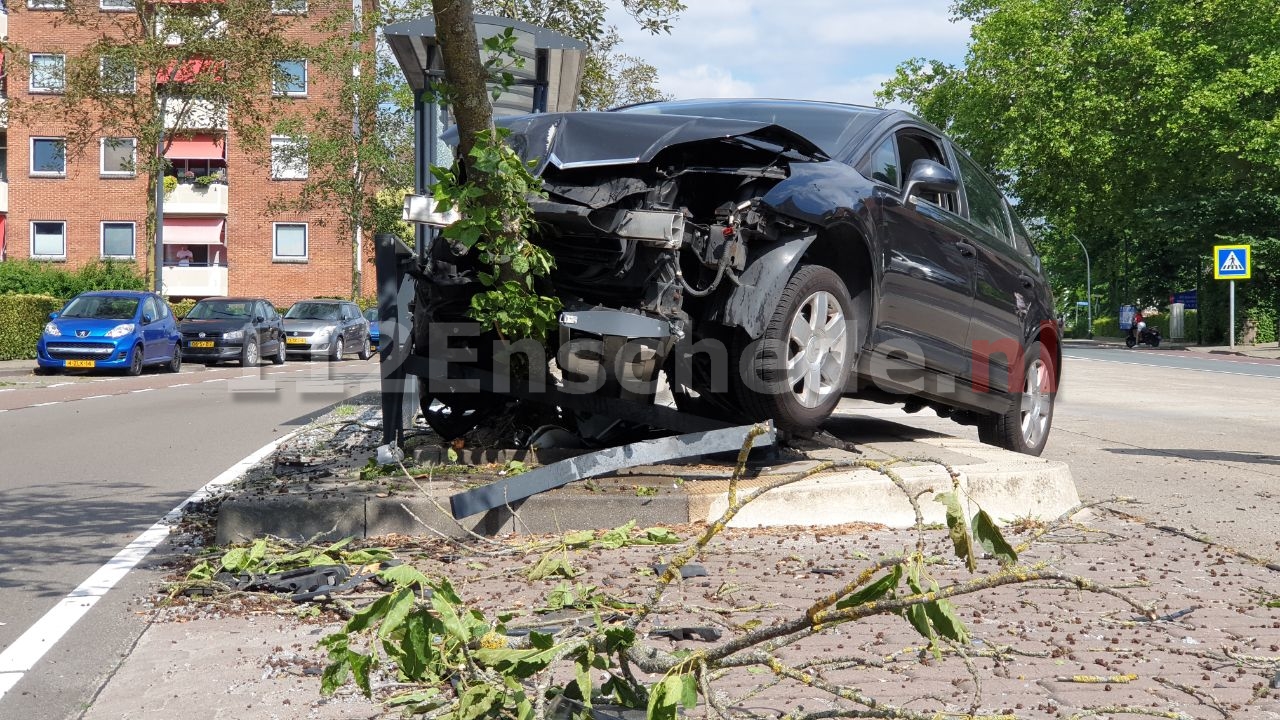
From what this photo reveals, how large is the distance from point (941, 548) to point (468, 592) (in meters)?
2.00

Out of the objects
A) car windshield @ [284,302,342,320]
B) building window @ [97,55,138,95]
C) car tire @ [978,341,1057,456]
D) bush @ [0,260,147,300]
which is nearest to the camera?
car tire @ [978,341,1057,456]

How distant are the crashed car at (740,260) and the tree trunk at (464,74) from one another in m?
0.20

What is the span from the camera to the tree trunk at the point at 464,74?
5887 millimetres

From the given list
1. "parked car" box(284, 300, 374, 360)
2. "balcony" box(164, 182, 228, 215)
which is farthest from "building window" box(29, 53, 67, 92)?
"balcony" box(164, 182, 228, 215)

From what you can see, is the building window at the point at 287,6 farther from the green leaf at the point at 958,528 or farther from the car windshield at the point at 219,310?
the green leaf at the point at 958,528

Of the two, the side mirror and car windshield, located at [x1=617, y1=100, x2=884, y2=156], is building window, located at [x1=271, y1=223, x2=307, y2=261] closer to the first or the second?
car windshield, located at [x1=617, y1=100, x2=884, y2=156]

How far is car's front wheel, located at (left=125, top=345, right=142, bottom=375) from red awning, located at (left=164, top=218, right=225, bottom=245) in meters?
32.0

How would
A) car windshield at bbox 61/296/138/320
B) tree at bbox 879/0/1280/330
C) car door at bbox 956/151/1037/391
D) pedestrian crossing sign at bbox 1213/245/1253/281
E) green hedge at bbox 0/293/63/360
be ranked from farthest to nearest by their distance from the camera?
1. tree at bbox 879/0/1280/330
2. pedestrian crossing sign at bbox 1213/245/1253/281
3. green hedge at bbox 0/293/63/360
4. car windshield at bbox 61/296/138/320
5. car door at bbox 956/151/1037/391

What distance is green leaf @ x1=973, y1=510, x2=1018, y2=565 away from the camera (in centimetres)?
259

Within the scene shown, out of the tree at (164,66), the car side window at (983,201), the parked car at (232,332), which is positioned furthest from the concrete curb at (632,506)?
the tree at (164,66)

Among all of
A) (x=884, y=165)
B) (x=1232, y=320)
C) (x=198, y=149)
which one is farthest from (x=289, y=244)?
(x=884, y=165)

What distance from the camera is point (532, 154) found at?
5.79 metres

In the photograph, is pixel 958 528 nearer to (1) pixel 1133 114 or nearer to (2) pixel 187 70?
(2) pixel 187 70

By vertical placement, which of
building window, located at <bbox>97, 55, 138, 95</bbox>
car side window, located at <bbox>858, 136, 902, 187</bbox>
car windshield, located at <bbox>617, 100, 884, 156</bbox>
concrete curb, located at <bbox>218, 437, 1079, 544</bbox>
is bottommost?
concrete curb, located at <bbox>218, 437, 1079, 544</bbox>
